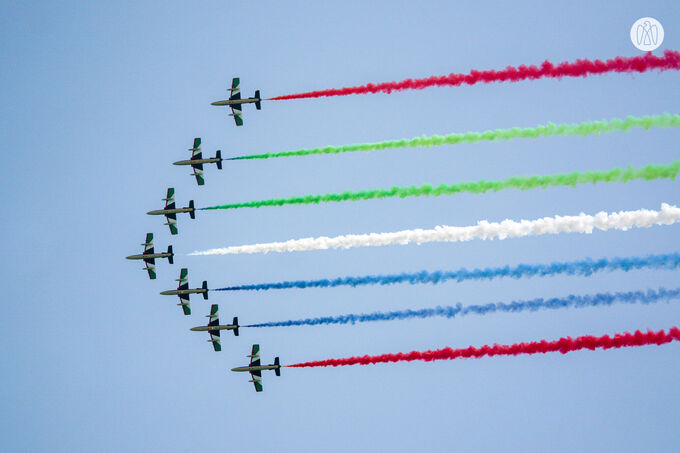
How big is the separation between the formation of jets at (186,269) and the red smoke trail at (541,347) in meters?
10.7

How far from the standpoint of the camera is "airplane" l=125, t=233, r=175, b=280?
2857 inches

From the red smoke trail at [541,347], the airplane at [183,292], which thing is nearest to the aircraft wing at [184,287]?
the airplane at [183,292]

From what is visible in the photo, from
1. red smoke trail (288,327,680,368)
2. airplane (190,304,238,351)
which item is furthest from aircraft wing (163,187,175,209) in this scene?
red smoke trail (288,327,680,368)

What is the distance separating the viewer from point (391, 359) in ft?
188

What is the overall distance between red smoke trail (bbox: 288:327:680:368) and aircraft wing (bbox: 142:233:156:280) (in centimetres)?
1897

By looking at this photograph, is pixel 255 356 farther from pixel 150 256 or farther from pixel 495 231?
pixel 495 231

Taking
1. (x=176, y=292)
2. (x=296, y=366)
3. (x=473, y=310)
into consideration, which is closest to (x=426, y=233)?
(x=473, y=310)

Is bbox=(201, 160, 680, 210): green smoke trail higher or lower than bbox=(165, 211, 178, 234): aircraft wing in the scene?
lower

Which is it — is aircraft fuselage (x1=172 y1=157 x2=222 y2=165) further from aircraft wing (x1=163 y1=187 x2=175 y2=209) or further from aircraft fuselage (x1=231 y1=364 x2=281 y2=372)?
aircraft fuselage (x1=231 y1=364 x2=281 y2=372)

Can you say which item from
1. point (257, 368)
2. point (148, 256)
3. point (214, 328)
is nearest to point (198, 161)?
point (148, 256)

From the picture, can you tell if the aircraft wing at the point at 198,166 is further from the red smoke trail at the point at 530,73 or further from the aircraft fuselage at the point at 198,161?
the red smoke trail at the point at 530,73

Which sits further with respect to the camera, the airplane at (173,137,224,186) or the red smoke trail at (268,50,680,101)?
the airplane at (173,137,224,186)

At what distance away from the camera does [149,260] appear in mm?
73250

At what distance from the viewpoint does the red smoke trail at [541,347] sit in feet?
171
